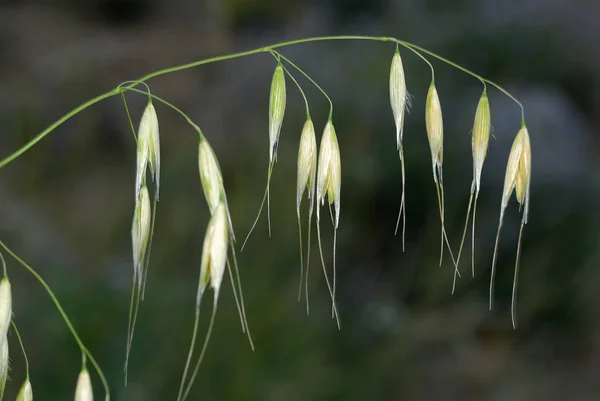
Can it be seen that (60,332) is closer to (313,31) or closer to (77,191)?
(77,191)

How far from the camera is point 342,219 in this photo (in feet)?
9.78

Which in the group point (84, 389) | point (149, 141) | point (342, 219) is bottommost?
point (342, 219)

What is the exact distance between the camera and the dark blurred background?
2057 millimetres

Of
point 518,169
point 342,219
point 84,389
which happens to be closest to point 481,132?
point 518,169

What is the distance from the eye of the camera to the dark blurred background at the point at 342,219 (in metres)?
2.06

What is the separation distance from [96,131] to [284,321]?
2.65 metres

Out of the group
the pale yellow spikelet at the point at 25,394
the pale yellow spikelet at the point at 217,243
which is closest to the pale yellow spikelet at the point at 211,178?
the pale yellow spikelet at the point at 217,243

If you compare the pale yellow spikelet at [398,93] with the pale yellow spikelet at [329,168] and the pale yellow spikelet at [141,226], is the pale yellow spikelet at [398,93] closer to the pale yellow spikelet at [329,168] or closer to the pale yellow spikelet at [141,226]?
the pale yellow spikelet at [329,168]

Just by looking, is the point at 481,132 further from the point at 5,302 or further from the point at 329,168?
the point at 5,302

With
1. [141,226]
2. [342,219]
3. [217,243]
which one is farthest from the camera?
[342,219]

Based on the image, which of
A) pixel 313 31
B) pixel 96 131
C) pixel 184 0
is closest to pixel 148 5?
pixel 184 0

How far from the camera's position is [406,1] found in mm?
5109

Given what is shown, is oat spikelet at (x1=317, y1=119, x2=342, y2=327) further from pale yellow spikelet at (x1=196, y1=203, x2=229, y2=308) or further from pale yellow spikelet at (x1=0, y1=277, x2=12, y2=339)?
pale yellow spikelet at (x1=0, y1=277, x2=12, y2=339)

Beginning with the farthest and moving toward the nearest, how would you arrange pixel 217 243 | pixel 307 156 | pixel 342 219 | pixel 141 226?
pixel 342 219 → pixel 307 156 → pixel 141 226 → pixel 217 243
